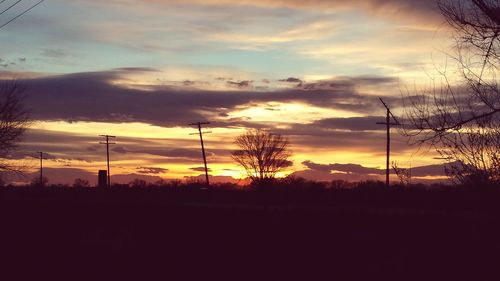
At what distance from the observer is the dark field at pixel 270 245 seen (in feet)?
58.8

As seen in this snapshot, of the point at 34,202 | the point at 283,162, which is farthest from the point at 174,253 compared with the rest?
the point at 283,162

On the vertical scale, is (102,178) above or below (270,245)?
above

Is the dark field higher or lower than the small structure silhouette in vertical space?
lower

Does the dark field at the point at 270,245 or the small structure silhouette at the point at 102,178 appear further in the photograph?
the small structure silhouette at the point at 102,178

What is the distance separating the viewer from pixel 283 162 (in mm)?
100375

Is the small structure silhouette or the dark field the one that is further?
the small structure silhouette

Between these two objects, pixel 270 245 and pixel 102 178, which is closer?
pixel 270 245

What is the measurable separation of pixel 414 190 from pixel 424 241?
24235 millimetres

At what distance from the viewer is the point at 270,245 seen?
22.6 metres

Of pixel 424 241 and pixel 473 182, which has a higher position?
pixel 473 182

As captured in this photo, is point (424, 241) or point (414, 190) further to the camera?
point (414, 190)

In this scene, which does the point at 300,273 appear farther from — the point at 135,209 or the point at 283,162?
the point at 283,162

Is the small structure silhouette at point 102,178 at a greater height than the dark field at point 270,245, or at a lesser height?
greater

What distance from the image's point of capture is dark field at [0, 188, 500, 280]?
58.8ft
